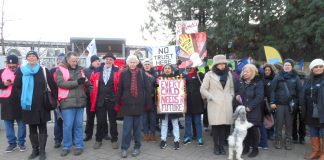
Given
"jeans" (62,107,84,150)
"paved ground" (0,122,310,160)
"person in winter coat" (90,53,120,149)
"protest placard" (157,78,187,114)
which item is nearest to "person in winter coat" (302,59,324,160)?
"paved ground" (0,122,310,160)

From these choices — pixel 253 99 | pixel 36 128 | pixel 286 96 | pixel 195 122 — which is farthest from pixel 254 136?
pixel 36 128

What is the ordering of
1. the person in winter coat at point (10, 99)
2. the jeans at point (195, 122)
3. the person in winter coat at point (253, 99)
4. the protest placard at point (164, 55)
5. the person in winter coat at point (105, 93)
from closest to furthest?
the person in winter coat at point (253, 99), the person in winter coat at point (10, 99), the person in winter coat at point (105, 93), the jeans at point (195, 122), the protest placard at point (164, 55)

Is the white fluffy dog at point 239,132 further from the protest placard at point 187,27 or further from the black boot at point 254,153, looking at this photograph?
the protest placard at point 187,27

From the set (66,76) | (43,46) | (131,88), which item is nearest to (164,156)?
(131,88)

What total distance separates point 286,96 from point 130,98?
10.8 feet

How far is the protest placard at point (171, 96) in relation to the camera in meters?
7.43

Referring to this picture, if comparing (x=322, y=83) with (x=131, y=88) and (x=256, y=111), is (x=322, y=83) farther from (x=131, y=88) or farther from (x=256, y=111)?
(x=131, y=88)

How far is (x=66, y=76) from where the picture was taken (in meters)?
6.64

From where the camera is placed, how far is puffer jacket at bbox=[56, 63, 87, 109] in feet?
21.5

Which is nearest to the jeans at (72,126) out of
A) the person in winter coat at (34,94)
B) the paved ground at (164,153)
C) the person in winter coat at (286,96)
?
the paved ground at (164,153)

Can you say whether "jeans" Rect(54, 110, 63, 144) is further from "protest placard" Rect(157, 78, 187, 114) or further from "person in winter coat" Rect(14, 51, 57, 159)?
"protest placard" Rect(157, 78, 187, 114)

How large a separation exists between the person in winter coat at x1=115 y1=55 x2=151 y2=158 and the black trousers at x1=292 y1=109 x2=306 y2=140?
3603 millimetres

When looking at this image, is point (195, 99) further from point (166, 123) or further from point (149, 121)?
point (149, 121)

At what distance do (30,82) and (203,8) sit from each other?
17458 mm
